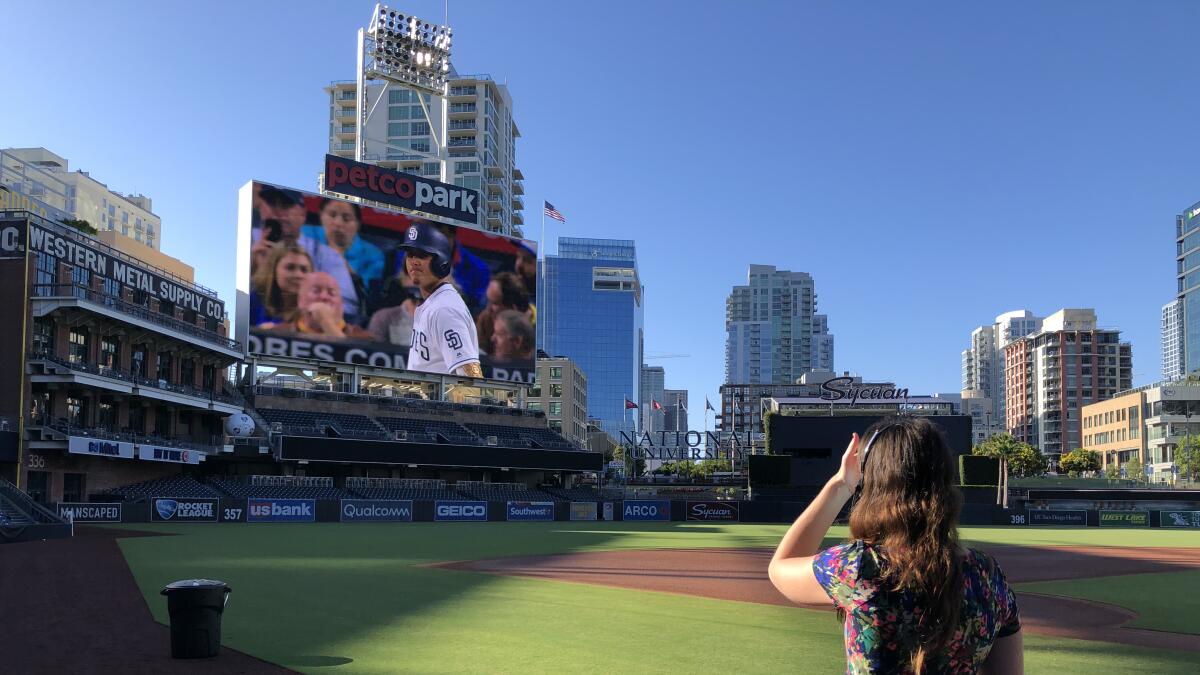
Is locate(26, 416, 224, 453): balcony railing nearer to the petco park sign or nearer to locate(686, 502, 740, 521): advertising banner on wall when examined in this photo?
the petco park sign

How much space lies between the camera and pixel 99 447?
56188mm

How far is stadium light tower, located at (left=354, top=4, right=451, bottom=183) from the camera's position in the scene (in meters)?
89.7

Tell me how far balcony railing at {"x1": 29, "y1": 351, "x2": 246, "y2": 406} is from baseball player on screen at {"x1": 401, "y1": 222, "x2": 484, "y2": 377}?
45.2 feet

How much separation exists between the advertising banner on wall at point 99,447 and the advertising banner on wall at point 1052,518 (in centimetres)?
5741

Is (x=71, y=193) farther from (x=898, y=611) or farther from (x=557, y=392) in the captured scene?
(x=898, y=611)

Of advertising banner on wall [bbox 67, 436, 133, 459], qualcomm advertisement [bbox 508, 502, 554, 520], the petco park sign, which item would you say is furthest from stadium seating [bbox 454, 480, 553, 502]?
advertising banner on wall [bbox 67, 436, 133, 459]

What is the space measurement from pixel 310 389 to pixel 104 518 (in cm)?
2937

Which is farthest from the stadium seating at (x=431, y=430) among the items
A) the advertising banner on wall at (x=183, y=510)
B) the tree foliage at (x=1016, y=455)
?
the tree foliage at (x=1016, y=455)

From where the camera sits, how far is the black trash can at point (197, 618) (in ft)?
44.1

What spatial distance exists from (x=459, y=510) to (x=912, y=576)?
60.8 metres

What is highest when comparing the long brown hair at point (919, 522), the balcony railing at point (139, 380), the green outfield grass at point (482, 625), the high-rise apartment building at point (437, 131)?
the high-rise apartment building at point (437, 131)

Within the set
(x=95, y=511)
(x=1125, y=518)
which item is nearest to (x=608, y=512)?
→ (x=95, y=511)

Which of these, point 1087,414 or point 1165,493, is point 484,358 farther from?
point 1087,414

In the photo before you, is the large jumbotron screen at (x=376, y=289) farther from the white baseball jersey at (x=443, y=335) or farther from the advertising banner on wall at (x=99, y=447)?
the advertising banner on wall at (x=99, y=447)
